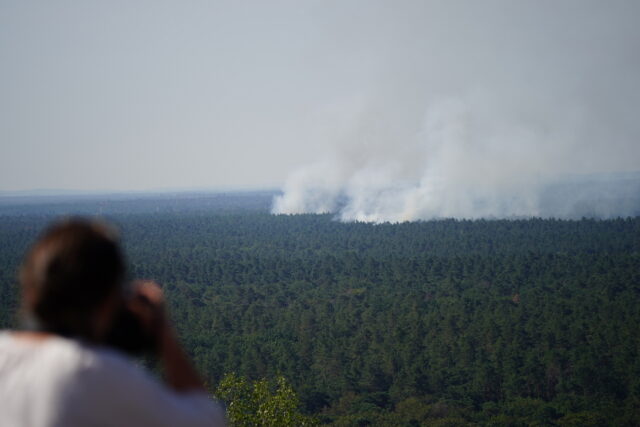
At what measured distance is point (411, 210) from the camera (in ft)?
533

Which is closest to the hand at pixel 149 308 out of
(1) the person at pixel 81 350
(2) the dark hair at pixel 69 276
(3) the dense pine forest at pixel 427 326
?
(1) the person at pixel 81 350

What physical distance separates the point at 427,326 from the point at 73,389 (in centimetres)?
5569

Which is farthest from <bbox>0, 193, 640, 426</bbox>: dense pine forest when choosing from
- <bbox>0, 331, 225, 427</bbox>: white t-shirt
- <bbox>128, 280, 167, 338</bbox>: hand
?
<bbox>0, 331, 225, 427</bbox>: white t-shirt

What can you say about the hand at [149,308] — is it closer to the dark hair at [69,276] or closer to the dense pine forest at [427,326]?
the dark hair at [69,276]

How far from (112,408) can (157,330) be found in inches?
13.8

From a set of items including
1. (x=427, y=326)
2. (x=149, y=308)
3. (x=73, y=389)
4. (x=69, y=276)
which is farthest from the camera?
(x=427, y=326)

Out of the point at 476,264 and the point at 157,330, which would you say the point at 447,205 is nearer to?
the point at 476,264

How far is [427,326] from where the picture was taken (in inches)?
2207

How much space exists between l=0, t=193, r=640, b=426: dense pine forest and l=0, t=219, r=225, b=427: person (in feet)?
123

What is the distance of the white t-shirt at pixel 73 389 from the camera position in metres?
1.99

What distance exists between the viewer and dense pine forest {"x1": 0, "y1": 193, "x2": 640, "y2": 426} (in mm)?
42062

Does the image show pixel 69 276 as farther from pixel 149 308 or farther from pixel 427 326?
pixel 427 326

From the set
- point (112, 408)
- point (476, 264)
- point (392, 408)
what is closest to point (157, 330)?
point (112, 408)

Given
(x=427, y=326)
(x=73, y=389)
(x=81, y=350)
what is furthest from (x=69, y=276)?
(x=427, y=326)
